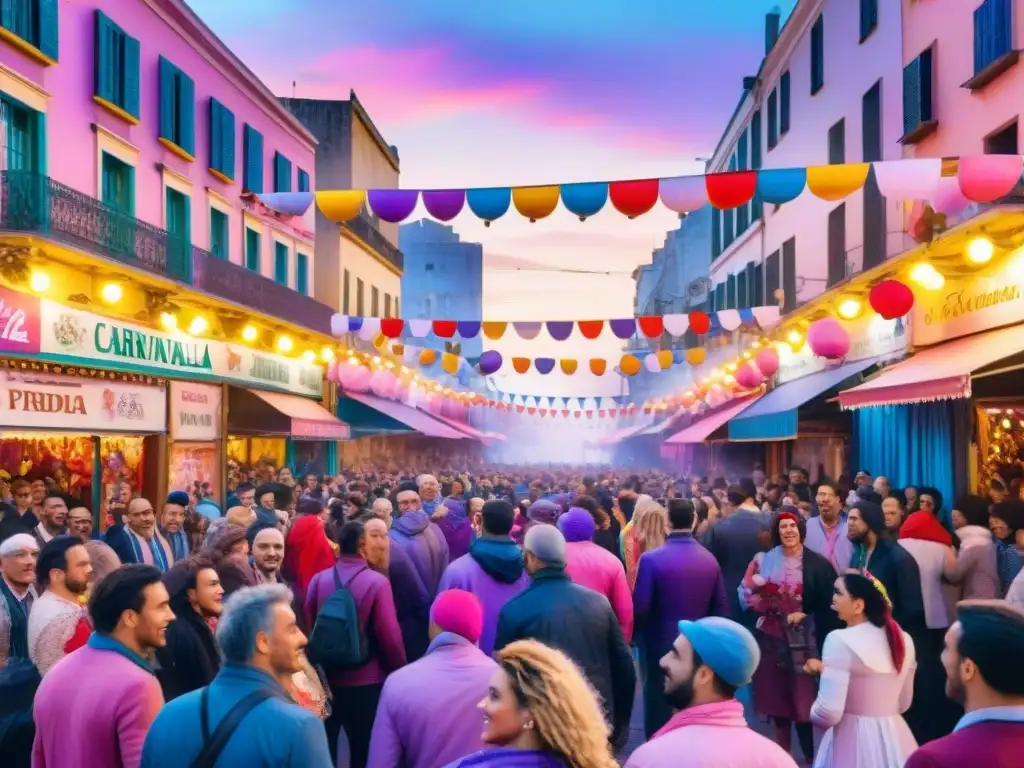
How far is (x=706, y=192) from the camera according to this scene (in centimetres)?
1162

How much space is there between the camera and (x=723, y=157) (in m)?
38.0

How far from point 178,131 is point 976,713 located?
771 inches

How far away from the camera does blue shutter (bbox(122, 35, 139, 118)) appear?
1792 centimetres

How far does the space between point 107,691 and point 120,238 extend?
13458 millimetres

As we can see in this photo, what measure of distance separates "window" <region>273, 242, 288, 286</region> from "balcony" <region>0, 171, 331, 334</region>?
128 inches

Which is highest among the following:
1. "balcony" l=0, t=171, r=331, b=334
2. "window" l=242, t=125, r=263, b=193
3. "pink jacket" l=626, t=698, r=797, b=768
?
"window" l=242, t=125, r=263, b=193

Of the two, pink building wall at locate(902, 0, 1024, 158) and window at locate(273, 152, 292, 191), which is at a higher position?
window at locate(273, 152, 292, 191)

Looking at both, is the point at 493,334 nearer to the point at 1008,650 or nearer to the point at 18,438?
the point at 18,438

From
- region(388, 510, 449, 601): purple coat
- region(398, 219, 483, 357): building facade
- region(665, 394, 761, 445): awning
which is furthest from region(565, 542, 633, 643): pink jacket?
region(398, 219, 483, 357): building facade

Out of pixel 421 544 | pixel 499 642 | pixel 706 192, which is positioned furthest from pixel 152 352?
pixel 499 642

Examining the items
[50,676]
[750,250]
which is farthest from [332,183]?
[50,676]

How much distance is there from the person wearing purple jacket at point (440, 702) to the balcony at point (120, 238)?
10907 mm

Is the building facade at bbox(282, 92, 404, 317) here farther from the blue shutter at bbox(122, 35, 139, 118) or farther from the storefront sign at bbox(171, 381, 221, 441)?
the blue shutter at bbox(122, 35, 139, 118)

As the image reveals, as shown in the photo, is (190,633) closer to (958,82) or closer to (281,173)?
(958,82)
